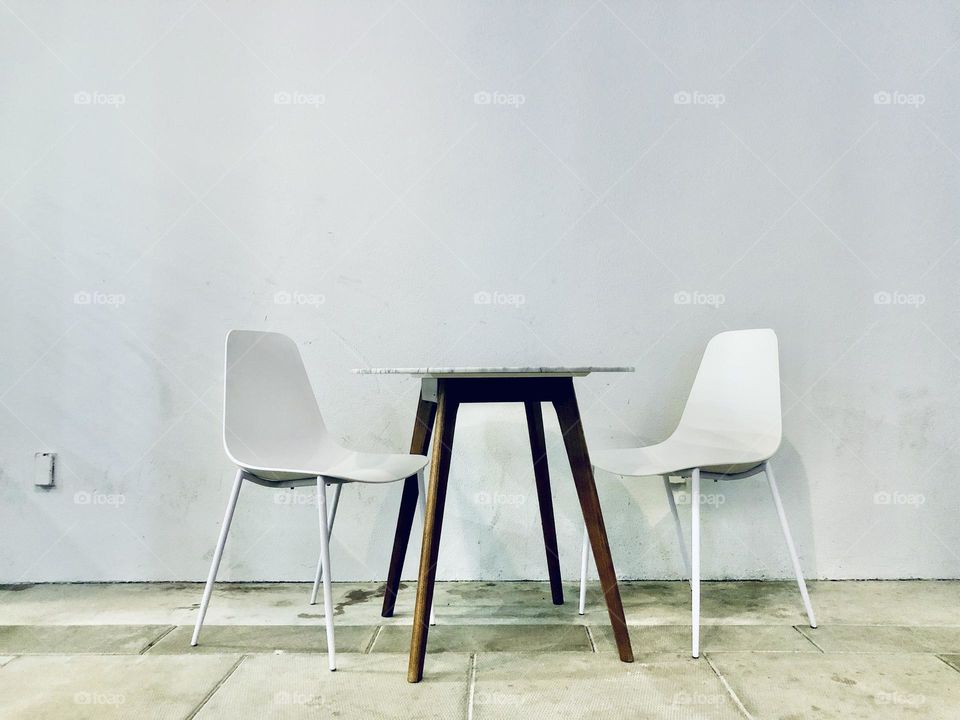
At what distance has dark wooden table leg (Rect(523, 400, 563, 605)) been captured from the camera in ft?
6.99

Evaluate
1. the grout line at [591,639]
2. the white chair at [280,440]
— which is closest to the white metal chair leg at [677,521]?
the grout line at [591,639]

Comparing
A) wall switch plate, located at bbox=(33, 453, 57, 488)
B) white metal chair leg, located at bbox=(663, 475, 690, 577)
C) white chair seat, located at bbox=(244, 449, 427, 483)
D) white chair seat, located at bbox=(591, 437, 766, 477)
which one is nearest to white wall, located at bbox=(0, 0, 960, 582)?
wall switch plate, located at bbox=(33, 453, 57, 488)

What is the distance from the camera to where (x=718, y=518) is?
2.41 m

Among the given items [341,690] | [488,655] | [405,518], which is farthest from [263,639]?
[488,655]

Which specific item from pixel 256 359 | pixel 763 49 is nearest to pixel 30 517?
pixel 256 359

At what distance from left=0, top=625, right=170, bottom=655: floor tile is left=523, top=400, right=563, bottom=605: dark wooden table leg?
4.14ft

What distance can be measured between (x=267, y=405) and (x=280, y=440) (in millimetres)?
124

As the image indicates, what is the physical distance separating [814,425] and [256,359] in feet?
6.91

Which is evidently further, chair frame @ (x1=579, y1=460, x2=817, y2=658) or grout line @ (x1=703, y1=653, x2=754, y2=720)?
chair frame @ (x1=579, y1=460, x2=817, y2=658)

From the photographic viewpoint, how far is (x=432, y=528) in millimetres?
1628

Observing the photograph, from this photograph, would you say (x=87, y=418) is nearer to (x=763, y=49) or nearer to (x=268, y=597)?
(x=268, y=597)

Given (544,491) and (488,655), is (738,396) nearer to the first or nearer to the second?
(544,491)

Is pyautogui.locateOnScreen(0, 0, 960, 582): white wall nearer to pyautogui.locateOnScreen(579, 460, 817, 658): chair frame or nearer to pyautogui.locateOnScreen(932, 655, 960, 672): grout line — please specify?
pyautogui.locateOnScreen(579, 460, 817, 658): chair frame

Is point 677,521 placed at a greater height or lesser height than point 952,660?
greater
